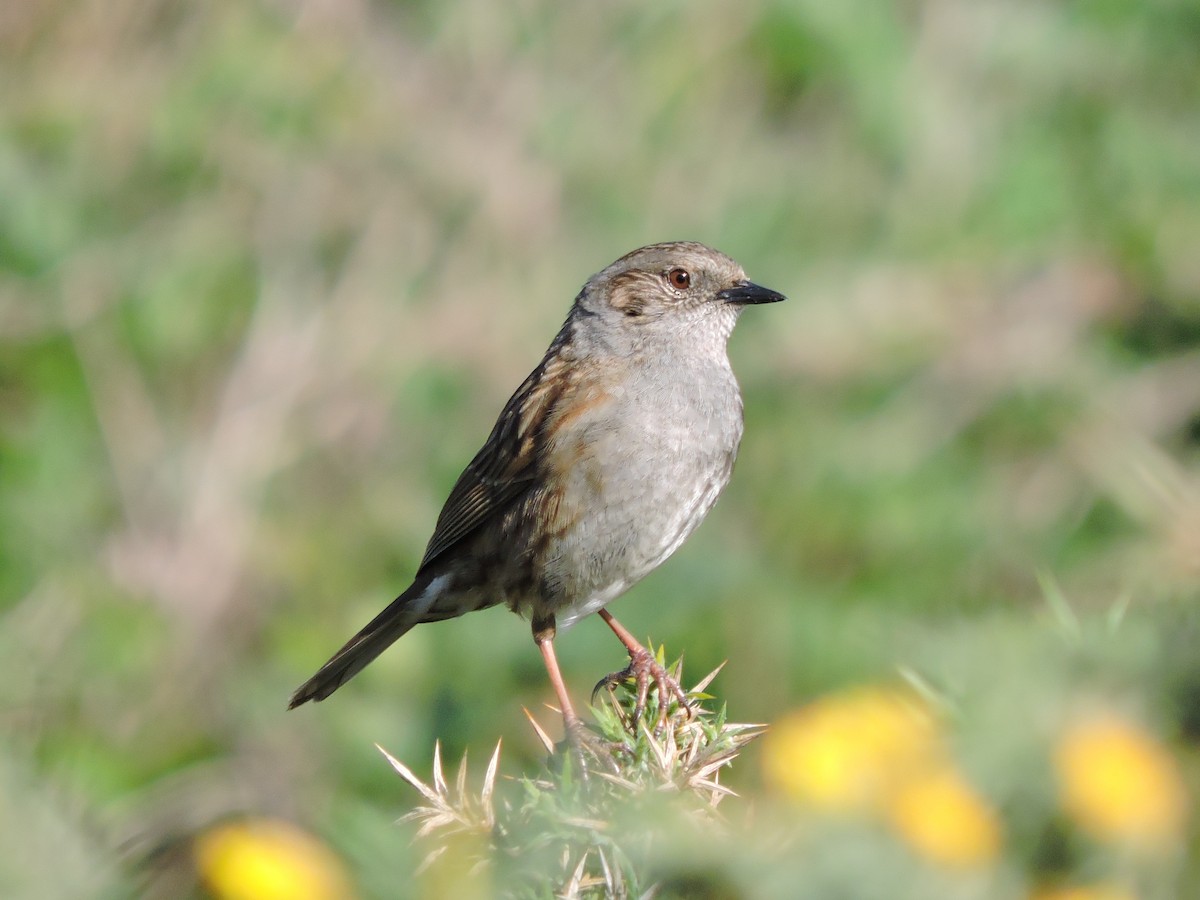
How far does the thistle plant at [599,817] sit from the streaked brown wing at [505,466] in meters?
1.42

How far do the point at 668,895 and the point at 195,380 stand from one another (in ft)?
18.3

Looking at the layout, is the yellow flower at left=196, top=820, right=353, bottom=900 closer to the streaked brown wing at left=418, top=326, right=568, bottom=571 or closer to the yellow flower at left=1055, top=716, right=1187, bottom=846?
the yellow flower at left=1055, top=716, right=1187, bottom=846

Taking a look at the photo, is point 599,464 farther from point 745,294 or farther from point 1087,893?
point 1087,893

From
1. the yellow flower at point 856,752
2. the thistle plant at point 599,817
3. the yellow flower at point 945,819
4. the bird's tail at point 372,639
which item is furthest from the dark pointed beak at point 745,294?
the yellow flower at point 945,819

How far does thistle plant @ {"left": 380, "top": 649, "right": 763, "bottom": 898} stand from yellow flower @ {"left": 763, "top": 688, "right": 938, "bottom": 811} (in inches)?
5.0

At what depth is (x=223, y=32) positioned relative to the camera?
23.7 ft

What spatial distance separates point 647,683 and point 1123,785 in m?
1.21

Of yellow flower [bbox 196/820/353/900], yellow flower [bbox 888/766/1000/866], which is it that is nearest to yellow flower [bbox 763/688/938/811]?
yellow flower [bbox 888/766/1000/866]

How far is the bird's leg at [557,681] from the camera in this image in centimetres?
322

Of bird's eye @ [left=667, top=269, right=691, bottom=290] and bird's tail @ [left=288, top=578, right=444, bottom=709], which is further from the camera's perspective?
bird's eye @ [left=667, top=269, right=691, bottom=290]

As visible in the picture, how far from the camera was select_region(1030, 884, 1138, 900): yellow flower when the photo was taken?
1801mm

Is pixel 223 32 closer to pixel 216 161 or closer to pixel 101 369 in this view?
pixel 216 161

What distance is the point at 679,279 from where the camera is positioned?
4.41 m

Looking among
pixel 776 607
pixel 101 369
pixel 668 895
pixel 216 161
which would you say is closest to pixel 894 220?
pixel 776 607
